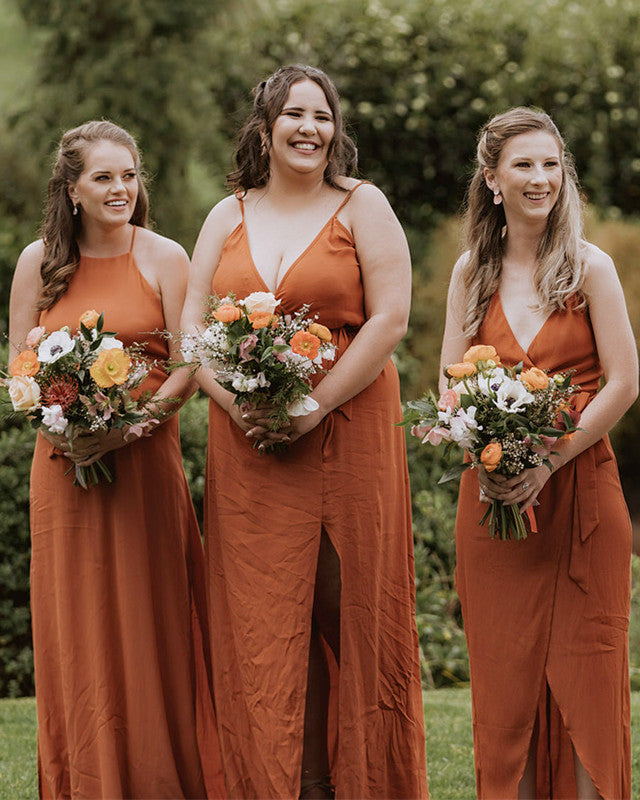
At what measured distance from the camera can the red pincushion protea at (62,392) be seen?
4.19 meters

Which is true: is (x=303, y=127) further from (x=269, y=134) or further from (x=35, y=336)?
(x=35, y=336)

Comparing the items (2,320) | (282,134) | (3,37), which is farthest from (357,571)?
(3,37)

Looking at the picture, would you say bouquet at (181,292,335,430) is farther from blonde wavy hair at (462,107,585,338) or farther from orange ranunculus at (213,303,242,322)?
blonde wavy hair at (462,107,585,338)

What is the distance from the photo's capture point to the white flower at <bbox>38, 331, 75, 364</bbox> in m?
4.18

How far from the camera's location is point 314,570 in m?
4.32

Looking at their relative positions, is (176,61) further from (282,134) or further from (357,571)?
(357,571)

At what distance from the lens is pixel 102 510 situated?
462cm

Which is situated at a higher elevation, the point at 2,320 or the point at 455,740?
the point at 2,320

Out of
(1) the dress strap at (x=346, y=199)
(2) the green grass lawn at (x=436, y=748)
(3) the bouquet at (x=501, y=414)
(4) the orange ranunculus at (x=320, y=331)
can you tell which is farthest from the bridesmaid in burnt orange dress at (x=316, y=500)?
(2) the green grass lawn at (x=436, y=748)

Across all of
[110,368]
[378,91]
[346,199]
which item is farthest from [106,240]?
[378,91]

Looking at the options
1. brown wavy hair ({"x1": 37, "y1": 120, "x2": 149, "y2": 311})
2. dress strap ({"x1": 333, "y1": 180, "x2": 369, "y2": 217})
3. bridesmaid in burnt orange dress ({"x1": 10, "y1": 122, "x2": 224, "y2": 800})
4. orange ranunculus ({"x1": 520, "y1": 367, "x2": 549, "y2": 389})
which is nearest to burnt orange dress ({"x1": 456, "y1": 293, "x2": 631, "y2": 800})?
orange ranunculus ({"x1": 520, "y1": 367, "x2": 549, "y2": 389})

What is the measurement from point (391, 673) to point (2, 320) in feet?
21.7

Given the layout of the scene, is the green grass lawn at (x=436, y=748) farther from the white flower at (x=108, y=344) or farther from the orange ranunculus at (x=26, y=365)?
the white flower at (x=108, y=344)

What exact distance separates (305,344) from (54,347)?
0.98 metres
